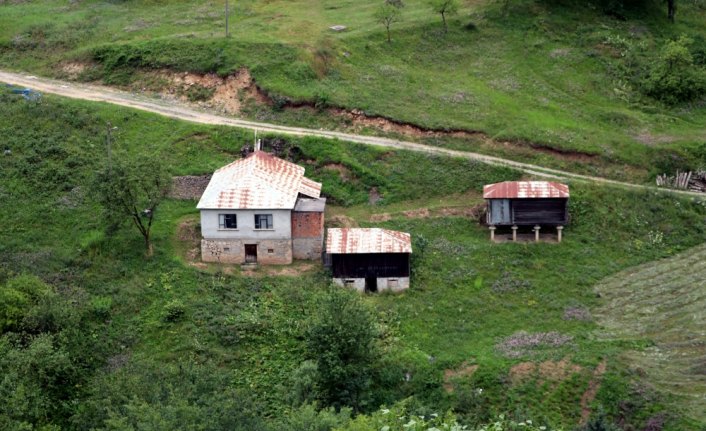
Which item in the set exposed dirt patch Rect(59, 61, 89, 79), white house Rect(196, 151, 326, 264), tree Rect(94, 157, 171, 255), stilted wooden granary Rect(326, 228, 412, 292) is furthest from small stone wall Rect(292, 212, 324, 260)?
exposed dirt patch Rect(59, 61, 89, 79)

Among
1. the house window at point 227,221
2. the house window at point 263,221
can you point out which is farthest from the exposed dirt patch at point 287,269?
the house window at point 227,221

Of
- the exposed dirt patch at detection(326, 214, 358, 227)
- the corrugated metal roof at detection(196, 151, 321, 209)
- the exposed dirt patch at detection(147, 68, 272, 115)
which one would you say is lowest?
the exposed dirt patch at detection(326, 214, 358, 227)

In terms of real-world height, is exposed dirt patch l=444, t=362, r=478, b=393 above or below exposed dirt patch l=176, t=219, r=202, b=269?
below

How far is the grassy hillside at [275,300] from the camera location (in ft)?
155

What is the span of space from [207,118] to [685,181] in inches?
1426

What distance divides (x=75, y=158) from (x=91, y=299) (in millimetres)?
15772

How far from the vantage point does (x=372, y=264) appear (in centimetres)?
5847

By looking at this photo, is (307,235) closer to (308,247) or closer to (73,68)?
(308,247)

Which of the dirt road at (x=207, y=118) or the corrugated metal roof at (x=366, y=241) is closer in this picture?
the corrugated metal roof at (x=366, y=241)

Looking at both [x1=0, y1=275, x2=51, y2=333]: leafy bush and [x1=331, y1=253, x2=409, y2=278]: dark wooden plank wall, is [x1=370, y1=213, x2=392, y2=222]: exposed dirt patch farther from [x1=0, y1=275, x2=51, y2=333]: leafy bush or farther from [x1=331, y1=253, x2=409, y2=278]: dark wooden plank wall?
[x1=0, y1=275, x2=51, y2=333]: leafy bush

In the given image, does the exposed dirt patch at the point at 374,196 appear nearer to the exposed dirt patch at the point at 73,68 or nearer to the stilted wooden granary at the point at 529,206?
the stilted wooden granary at the point at 529,206

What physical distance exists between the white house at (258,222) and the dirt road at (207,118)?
11.2 meters

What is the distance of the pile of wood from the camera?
68438mm

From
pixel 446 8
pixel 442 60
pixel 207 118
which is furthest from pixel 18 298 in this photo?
pixel 446 8
